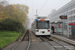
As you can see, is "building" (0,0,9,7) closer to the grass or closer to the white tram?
the grass

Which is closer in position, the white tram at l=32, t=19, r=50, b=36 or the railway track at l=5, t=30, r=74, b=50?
the railway track at l=5, t=30, r=74, b=50

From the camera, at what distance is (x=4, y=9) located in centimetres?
2897

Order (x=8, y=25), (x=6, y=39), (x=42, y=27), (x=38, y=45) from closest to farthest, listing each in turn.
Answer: (x=38, y=45) < (x=6, y=39) < (x=42, y=27) < (x=8, y=25)

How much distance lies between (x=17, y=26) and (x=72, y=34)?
1722cm

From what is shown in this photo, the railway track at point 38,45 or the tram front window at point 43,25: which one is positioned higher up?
the tram front window at point 43,25

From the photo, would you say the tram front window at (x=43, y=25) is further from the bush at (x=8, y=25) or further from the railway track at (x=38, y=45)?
the bush at (x=8, y=25)

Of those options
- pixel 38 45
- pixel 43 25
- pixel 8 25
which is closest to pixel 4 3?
pixel 8 25

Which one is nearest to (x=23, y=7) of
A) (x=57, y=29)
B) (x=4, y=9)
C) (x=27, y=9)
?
(x=27, y=9)

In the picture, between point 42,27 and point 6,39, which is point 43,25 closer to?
point 42,27

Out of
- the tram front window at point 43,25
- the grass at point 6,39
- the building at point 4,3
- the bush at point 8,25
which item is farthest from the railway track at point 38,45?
the building at point 4,3

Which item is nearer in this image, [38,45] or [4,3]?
[38,45]

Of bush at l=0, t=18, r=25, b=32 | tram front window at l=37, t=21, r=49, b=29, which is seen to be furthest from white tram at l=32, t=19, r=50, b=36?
bush at l=0, t=18, r=25, b=32

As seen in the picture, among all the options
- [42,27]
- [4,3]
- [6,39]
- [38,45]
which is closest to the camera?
[38,45]

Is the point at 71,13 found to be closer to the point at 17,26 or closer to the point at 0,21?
the point at 17,26
